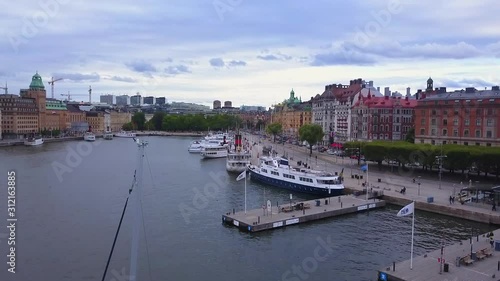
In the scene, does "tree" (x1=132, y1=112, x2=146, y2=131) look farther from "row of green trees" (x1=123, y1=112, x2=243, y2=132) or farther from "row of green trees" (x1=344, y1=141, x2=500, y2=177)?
"row of green trees" (x1=344, y1=141, x2=500, y2=177)

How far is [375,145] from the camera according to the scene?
51.3m

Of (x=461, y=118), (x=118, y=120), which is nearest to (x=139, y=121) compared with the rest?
(x=118, y=120)

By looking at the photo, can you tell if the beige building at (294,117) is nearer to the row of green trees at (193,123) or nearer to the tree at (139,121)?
the row of green trees at (193,123)

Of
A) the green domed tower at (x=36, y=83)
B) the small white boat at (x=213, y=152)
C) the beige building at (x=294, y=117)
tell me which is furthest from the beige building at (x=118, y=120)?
the small white boat at (x=213, y=152)

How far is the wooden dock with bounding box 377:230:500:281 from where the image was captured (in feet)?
65.1

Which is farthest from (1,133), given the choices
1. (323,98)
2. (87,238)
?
(87,238)

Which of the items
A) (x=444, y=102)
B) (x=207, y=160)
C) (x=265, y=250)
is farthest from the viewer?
(x=207, y=160)

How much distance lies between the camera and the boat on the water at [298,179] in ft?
131

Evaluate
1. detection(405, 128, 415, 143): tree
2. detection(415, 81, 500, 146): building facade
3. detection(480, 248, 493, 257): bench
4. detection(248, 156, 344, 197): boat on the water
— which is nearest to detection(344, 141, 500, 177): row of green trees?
detection(415, 81, 500, 146): building facade

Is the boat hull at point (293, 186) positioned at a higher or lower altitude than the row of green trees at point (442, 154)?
lower

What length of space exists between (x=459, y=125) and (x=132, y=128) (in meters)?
136

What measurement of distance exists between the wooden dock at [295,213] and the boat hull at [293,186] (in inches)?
105

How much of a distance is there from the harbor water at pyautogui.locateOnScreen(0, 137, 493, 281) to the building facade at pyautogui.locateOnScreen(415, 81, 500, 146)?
22.3 m

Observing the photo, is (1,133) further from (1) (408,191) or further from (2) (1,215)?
(1) (408,191)
